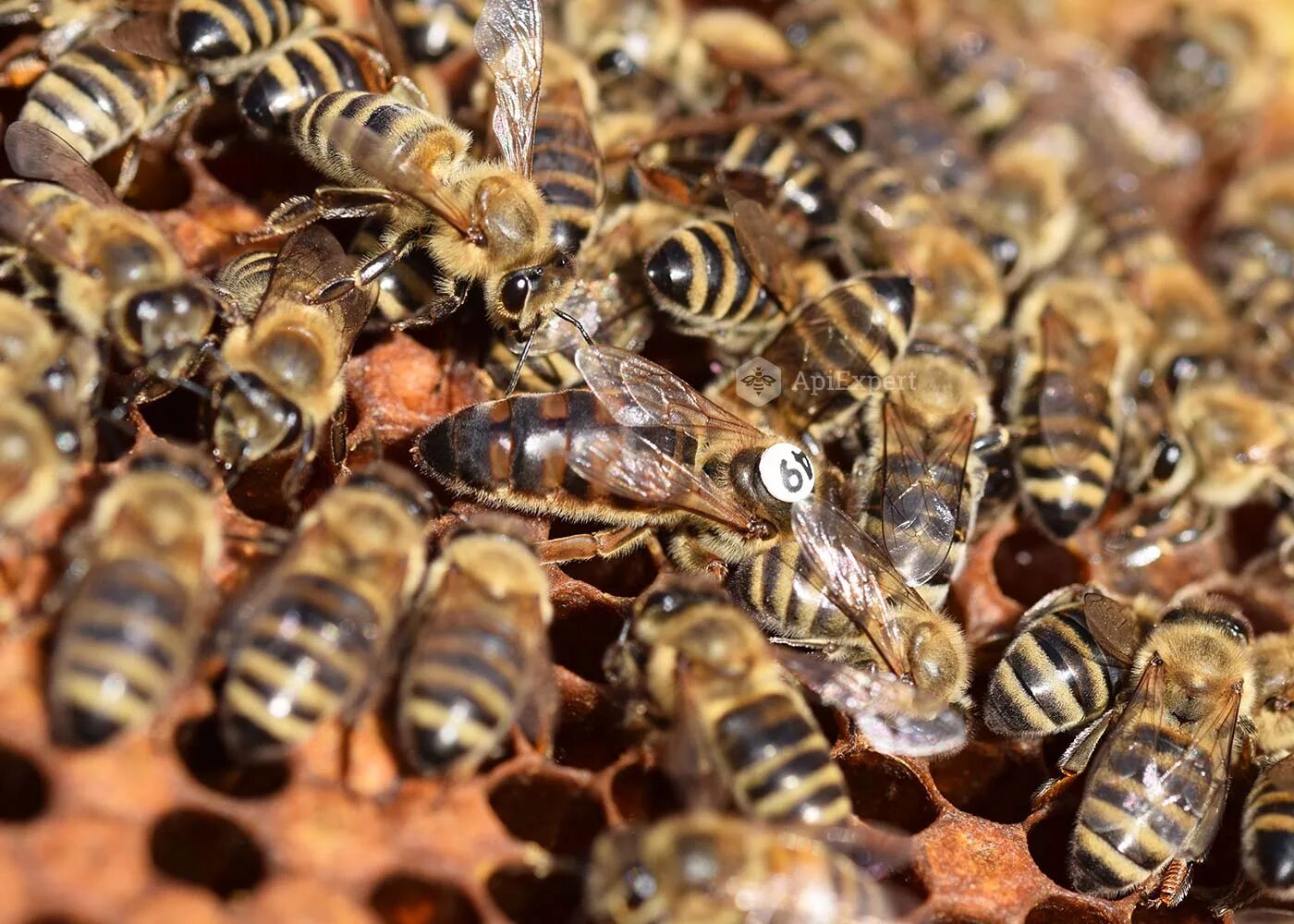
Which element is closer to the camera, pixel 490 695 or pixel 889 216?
pixel 490 695

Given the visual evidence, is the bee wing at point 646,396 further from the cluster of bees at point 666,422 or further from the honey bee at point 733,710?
the honey bee at point 733,710

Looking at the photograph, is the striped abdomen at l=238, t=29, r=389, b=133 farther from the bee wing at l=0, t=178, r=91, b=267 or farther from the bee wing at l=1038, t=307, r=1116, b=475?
the bee wing at l=1038, t=307, r=1116, b=475

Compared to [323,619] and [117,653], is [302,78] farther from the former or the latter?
[117,653]

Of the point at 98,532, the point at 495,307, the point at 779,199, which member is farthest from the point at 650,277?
the point at 98,532

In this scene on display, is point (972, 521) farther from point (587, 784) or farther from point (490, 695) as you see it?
point (490, 695)

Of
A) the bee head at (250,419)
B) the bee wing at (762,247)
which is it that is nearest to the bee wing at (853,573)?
the bee wing at (762,247)

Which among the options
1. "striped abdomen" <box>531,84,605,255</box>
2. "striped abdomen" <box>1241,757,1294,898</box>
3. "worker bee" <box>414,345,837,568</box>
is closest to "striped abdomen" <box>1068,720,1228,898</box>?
"striped abdomen" <box>1241,757,1294,898</box>

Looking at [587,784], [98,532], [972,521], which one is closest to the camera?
[98,532]
